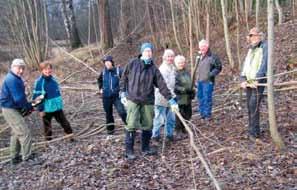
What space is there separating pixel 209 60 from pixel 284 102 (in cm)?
207

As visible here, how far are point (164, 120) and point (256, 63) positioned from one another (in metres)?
1.94

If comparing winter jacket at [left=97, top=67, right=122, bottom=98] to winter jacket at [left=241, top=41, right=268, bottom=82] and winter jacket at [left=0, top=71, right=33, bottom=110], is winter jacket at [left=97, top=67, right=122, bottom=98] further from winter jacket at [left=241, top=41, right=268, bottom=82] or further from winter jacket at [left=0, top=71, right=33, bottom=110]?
winter jacket at [left=241, top=41, right=268, bottom=82]

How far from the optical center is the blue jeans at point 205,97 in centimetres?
902

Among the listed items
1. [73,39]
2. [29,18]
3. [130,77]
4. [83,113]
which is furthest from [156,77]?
[73,39]

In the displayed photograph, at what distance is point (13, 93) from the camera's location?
24.7ft

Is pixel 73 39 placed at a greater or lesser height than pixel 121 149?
greater

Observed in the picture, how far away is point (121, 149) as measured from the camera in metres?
7.97

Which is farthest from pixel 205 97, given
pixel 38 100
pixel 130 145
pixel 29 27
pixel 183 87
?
pixel 29 27

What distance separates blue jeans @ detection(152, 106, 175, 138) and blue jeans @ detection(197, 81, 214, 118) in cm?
121

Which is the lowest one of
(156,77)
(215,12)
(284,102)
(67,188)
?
(67,188)

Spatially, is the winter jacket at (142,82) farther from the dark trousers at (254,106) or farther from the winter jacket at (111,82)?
the winter jacket at (111,82)

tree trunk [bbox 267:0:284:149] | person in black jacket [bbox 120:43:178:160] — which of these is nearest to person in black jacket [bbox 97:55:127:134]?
person in black jacket [bbox 120:43:178:160]

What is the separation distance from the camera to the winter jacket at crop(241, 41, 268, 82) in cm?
701

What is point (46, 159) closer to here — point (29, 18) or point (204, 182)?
point (204, 182)
